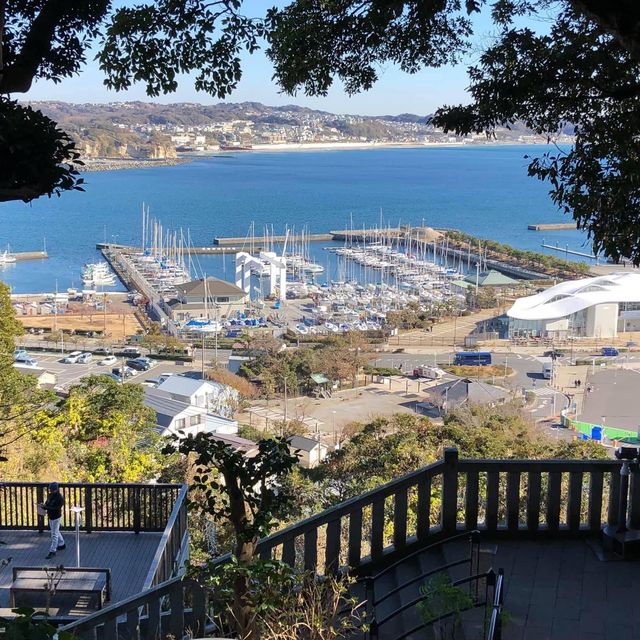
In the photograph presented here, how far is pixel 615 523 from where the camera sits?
10.8ft

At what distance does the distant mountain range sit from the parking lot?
109704mm

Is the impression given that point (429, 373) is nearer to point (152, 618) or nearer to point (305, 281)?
point (152, 618)

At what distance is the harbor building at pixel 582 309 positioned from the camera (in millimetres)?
27641

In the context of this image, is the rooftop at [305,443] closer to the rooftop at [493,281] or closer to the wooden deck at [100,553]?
the wooden deck at [100,553]

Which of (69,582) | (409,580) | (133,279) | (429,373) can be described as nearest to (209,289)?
(133,279)

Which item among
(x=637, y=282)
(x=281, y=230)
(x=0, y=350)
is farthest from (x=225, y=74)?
(x=281, y=230)

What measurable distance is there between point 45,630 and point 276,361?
25198mm

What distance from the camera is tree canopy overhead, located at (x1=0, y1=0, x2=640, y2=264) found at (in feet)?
9.30

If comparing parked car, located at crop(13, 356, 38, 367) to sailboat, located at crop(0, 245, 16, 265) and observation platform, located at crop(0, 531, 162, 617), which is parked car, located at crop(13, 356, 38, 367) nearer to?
observation platform, located at crop(0, 531, 162, 617)

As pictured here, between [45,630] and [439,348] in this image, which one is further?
[439,348]

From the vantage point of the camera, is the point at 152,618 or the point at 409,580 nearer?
the point at 152,618

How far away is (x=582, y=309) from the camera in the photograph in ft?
91.3

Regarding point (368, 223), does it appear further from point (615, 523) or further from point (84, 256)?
point (615, 523)

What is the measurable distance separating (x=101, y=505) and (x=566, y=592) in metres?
3.52
